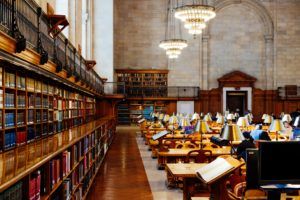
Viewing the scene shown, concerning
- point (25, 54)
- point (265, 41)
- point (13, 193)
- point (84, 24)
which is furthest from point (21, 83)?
point (265, 41)

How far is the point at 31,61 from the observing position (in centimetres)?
777

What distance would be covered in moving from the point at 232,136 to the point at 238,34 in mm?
24458

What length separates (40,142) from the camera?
5.22 m

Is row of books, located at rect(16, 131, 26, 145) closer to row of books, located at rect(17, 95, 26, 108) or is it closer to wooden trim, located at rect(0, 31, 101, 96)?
row of books, located at rect(17, 95, 26, 108)

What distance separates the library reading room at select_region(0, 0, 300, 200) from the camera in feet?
12.7

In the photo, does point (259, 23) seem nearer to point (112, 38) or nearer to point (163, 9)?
point (163, 9)

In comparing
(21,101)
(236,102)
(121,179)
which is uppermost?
(236,102)

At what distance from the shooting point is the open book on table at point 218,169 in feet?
11.3

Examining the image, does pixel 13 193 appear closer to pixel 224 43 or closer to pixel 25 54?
pixel 25 54

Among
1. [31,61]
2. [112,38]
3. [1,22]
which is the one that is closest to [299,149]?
[1,22]

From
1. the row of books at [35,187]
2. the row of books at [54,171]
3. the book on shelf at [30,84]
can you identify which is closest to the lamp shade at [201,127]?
the book on shelf at [30,84]

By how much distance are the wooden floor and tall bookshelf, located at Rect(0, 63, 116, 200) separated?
10.7 inches

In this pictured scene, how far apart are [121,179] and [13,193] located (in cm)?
663

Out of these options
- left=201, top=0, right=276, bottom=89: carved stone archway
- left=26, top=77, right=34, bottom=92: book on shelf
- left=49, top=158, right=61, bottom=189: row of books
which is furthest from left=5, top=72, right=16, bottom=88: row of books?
left=201, top=0, right=276, bottom=89: carved stone archway
